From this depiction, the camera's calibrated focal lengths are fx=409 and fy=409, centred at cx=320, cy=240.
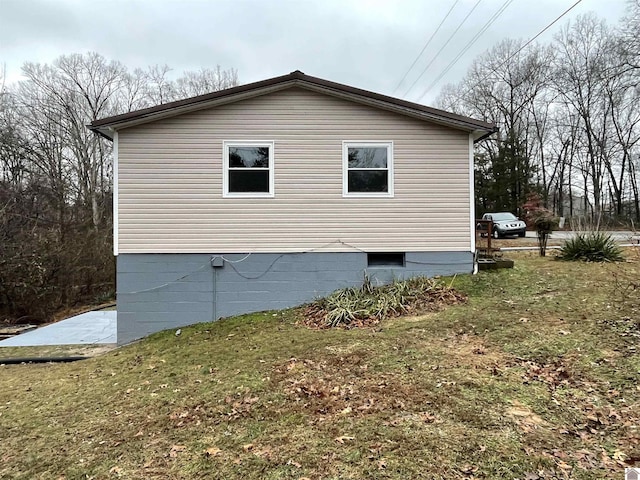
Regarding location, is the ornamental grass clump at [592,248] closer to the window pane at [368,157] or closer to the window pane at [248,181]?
the window pane at [368,157]

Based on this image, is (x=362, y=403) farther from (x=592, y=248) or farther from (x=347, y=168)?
(x=592, y=248)

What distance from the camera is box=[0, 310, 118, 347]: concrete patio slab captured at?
27.1ft

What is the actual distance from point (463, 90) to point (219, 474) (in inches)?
1511

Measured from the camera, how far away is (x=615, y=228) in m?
12.4

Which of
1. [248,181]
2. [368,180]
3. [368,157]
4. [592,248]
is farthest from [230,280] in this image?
[592,248]

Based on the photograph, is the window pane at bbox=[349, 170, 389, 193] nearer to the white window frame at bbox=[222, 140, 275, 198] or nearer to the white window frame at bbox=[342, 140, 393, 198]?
the white window frame at bbox=[342, 140, 393, 198]

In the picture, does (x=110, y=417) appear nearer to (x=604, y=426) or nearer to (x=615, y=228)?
(x=604, y=426)

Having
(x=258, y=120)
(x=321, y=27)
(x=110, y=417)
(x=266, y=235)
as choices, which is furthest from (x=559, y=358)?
(x=321, y=27)

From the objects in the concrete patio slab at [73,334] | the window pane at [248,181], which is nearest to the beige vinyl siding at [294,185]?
the window pane at [248,181]

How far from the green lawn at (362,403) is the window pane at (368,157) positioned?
11.0 feet

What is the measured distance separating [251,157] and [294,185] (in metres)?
1.07

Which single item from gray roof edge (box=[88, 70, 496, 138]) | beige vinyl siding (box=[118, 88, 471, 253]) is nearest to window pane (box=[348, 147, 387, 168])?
beige vinyl siding (box=[118, 88, 471, 253])

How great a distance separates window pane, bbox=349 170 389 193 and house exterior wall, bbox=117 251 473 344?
4.44ft

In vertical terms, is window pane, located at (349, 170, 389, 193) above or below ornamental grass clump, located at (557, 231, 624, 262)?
above
